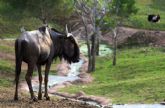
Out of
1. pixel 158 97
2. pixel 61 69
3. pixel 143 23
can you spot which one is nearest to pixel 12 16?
pixel 143 23

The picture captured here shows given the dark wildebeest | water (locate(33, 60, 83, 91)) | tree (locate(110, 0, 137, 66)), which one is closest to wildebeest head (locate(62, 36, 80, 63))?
the dark wildebeest

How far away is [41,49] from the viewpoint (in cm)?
2134

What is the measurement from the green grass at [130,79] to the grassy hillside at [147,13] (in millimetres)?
13520

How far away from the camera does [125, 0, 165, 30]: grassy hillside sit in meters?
78.3

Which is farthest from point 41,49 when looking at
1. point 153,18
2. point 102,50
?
point 153,18

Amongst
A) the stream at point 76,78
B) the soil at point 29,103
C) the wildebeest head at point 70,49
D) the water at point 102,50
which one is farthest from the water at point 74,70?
the soil at point 29,103

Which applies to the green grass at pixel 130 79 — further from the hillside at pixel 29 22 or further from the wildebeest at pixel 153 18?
the wildebeest at pixel 153 18

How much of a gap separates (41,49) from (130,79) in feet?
63.7

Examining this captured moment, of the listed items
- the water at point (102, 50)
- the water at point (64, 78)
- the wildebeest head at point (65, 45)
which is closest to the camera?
the wildebeest head at point (65, 45)

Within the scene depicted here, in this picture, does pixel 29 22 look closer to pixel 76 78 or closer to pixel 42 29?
pixel 76 78

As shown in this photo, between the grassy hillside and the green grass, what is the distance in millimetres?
13520

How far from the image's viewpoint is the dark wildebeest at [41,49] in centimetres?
2070

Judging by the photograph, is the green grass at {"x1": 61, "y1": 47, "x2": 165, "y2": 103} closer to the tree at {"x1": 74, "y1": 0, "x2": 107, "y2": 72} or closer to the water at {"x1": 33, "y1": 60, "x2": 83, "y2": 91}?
the tree at {"x1": 74, "y1": 0, "x2": 107, "y2": 72}

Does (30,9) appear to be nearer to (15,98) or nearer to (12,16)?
(12,16)
